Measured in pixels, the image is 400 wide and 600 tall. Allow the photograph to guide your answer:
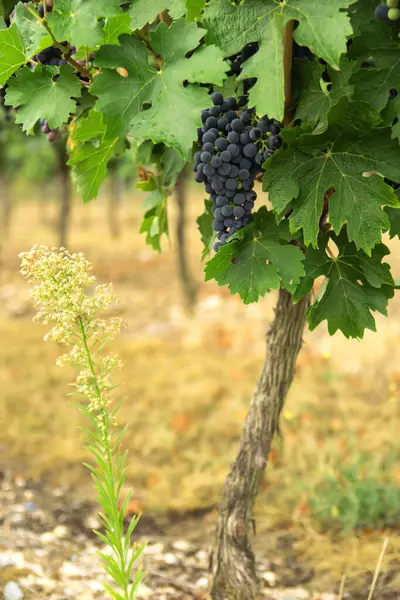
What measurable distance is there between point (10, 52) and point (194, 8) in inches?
20.0

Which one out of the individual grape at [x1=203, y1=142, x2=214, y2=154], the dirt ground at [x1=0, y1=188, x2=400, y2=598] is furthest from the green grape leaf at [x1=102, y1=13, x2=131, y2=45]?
the dirt ground at [x1=0, y1=188, x2=400, y2=598]

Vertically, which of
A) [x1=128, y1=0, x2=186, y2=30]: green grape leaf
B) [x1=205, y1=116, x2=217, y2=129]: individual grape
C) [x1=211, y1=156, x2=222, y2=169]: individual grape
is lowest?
[x1=211, y1=156, x2=222, y2=169]: individual grape

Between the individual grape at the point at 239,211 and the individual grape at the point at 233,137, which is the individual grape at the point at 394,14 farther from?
the individual grape at the point at 239,211

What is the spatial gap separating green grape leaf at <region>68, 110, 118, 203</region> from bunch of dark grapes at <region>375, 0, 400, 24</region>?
74 centimetres

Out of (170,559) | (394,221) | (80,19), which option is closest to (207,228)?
(394,221)

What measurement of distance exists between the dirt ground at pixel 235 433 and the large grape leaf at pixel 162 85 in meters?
1.03

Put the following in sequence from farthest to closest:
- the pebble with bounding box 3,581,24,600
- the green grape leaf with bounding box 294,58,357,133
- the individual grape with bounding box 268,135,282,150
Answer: the pebble with bounding box 3,581,24,600 < the individual grape with bounding box 268,135,282,150 < the green grape leaf with bounding box 294,58,357,133

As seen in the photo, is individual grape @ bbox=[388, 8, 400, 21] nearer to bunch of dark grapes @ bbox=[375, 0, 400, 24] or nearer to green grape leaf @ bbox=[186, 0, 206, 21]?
bunch of dark grapes @ bbox=[375, 0, 400, 24]

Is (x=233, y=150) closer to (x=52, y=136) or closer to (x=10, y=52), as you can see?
(x=10, y=52)

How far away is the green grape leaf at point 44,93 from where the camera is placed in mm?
1790

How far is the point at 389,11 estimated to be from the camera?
1640 millimetres

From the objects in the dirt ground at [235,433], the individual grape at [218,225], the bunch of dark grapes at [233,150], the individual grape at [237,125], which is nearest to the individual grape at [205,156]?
the bunch of dark grapes at [233,150]

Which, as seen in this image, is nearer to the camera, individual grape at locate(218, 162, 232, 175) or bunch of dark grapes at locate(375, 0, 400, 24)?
bunch of dark grapes at locate(375, 0, 400, 24)

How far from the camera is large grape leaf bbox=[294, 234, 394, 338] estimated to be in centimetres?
194
